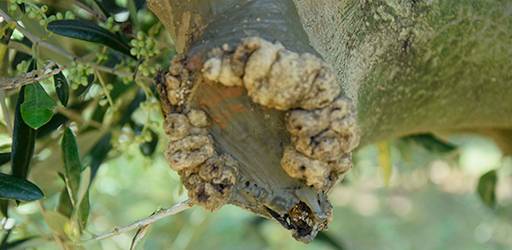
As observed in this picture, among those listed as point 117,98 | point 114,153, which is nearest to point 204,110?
point 117,98

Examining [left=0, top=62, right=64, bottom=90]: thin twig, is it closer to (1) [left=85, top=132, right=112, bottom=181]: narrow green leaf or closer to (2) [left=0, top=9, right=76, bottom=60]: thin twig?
(2) [left=0, top=9, right=76, bottom=60]: thin twig

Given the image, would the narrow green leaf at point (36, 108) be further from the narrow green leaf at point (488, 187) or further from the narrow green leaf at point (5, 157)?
the narrow green leaf at point (488, 187)

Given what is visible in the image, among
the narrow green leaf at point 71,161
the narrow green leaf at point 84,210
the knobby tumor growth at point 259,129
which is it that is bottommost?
the narrow green leaf at point 84,210

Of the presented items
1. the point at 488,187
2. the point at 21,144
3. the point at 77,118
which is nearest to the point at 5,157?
the point at 21,144

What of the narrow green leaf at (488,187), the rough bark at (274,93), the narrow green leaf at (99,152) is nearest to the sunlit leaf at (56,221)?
the narrow green leaf at (99,152)

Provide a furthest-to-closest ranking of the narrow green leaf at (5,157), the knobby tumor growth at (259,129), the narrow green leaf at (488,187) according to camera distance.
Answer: the narrow green leaf at (488,187)
the narrow green leaf at (5,157)
the knobby tumor growth at (259,129)

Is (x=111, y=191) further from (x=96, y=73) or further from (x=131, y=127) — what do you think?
(x=96, y=73)

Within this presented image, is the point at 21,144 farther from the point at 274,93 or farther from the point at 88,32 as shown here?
the point at 274,93
